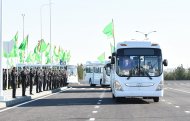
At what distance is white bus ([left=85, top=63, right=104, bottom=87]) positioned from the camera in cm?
6506

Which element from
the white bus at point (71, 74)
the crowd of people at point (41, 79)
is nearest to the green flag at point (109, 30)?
the crowd of people at point (41, 79)

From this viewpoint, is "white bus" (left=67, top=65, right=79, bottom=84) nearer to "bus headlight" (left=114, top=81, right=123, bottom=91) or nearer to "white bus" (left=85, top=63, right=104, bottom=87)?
"white bus" (left=85, top=63, right=104, bottom=87)

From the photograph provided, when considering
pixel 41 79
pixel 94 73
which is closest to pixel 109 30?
pixel 94 73

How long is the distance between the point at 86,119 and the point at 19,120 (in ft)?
6.46

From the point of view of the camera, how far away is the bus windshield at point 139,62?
28439mm

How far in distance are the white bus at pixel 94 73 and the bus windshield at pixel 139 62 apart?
117ft

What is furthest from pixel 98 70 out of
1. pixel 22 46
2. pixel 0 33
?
pixel 0 33

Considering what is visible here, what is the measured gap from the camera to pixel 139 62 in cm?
2861

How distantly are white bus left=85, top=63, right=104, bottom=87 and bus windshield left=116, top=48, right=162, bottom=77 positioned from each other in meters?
35.6

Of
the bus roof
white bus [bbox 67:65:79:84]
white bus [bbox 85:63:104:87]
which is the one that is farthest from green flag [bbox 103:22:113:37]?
the bus roof

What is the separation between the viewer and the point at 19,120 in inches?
715

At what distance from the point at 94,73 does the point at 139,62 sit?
3735 cm

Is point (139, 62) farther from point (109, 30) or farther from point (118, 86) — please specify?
point (109, 30)

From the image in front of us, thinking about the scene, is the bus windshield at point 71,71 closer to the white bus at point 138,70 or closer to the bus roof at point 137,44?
the bus roof at point 137,44
